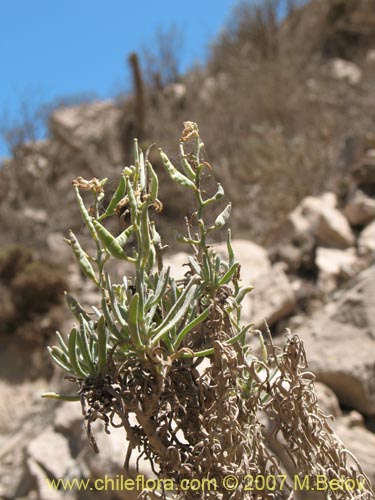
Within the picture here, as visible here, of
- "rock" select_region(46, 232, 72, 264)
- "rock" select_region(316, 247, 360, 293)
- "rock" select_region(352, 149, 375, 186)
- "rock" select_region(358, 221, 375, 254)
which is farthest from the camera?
"rock" select_region(46, 232, 72, 264)

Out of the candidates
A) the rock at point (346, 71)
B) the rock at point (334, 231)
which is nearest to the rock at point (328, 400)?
the rock at point (334, 231)

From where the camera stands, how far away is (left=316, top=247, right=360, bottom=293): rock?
4730mm

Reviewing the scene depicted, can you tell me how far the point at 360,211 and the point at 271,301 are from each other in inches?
62.4

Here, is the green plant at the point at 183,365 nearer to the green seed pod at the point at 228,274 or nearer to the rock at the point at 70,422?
the green seed pod at the point at 228,274

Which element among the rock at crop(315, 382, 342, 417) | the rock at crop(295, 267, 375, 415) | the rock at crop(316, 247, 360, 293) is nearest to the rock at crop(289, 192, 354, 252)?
the rock at crop(316, 247, 360, 293)

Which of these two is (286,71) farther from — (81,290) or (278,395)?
(278,395)

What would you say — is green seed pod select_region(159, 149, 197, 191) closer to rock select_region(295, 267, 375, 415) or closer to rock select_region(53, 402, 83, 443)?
rock select_region(295, 267, 375, 415)

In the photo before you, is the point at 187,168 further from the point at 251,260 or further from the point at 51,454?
the point at 251,260

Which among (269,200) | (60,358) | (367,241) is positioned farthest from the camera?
(269,200)

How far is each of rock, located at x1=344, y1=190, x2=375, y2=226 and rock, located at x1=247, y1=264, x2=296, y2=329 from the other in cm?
127

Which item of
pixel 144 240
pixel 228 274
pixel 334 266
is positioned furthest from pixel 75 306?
pixel 334 266

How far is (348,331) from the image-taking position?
11.0 ft

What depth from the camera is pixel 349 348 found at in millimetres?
3219

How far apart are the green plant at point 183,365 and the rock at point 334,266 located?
324cm
